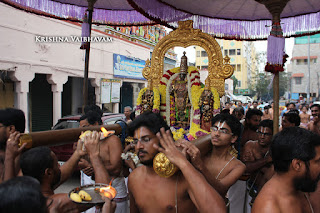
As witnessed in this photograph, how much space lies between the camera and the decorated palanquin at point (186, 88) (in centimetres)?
475

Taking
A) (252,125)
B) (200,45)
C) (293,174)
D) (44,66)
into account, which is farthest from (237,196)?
(44,66)

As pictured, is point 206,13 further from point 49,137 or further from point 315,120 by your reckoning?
point 49,137

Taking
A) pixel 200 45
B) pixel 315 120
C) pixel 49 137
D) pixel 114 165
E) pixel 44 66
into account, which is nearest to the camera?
pixel 49 137

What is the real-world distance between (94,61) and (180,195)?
11.6 m

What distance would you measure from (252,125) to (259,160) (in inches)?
61.1

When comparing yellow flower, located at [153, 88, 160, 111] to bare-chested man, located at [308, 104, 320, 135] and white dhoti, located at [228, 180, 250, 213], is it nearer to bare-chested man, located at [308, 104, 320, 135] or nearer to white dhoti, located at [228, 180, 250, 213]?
white dhoti, located at [228, 180, 250, 213]

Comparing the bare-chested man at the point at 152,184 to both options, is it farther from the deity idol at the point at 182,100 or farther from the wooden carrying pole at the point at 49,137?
the deity idol at the point at 182,100

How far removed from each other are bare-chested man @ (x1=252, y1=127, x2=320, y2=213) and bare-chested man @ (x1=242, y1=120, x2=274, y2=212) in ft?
4.72

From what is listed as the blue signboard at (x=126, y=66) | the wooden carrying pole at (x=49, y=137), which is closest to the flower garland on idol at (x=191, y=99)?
the wooden carrying pole at (x=49, y=137)

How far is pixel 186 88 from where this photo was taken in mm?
5113

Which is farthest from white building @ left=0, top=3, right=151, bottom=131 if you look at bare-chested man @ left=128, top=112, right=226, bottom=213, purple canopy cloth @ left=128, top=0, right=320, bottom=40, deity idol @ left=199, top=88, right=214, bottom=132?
bare-chested man @ left=128, top=112, right=226, bottom=213

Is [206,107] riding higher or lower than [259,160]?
higher

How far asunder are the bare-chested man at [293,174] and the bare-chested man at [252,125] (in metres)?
2.97

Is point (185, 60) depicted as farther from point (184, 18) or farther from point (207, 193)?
point (207, 193)
